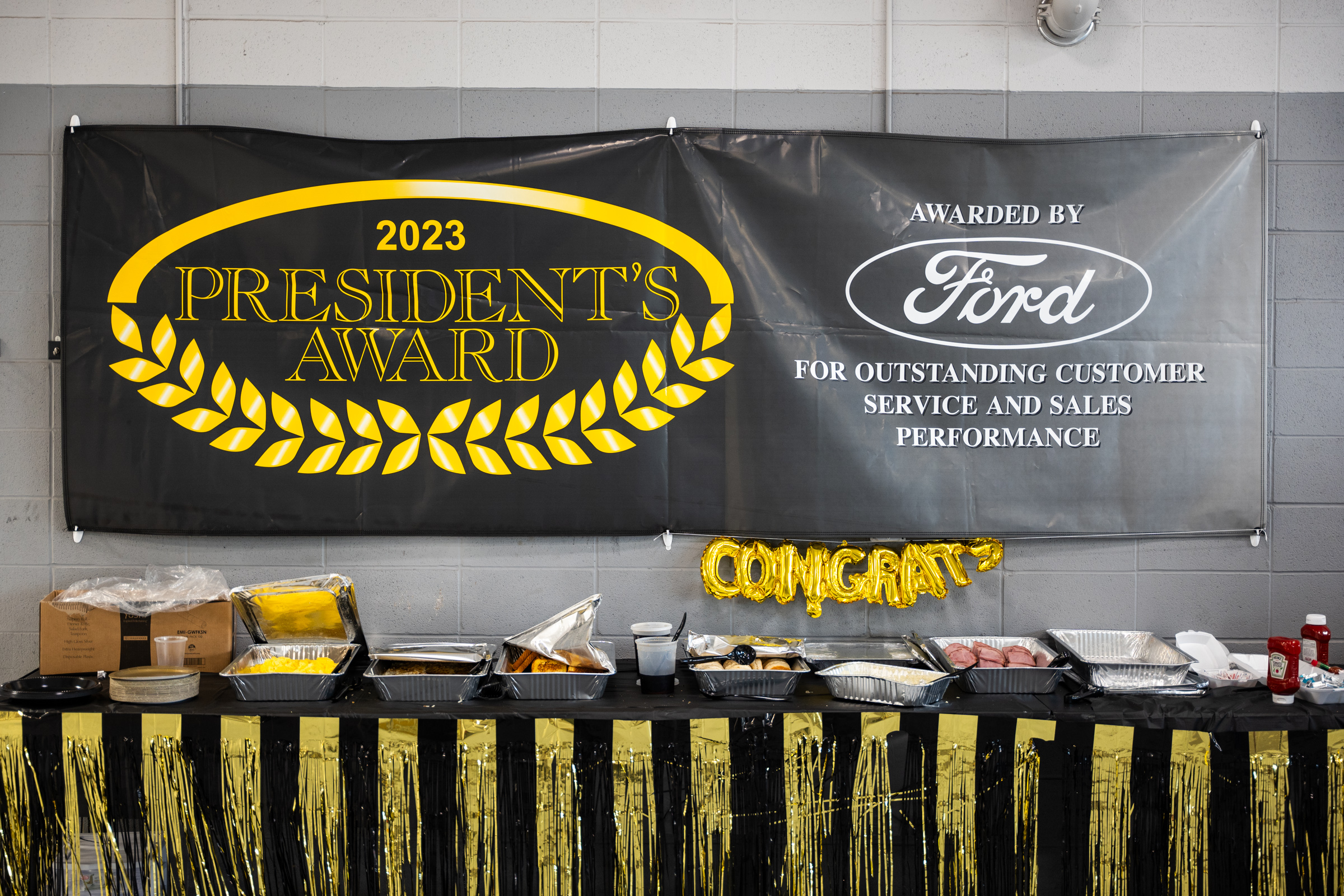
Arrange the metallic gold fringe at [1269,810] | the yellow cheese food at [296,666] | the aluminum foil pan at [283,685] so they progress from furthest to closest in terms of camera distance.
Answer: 1. the yellow cheese food at [296,666]
2. the aluminum foil pan at [283,685]
3. the metallic gold fringe at [1269,810]

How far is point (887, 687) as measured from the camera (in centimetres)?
205

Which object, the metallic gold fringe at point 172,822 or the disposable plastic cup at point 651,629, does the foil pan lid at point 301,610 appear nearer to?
the metallic gold fringe at point 172,822

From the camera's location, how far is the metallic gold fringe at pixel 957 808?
1.99 metres

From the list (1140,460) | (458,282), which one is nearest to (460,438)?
(458,282)

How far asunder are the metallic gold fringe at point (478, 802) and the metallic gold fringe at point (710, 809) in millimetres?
461

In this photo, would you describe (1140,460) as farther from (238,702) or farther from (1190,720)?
(238,702)

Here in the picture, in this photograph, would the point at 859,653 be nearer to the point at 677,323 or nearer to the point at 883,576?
the point at 883,576

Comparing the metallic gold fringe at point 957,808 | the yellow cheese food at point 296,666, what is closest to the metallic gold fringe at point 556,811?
the yellow cheese food at point 296,666

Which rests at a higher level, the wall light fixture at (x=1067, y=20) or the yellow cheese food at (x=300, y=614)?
the wall light fixture at (x=1067, y=20)

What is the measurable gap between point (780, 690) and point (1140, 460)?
1.27 metres

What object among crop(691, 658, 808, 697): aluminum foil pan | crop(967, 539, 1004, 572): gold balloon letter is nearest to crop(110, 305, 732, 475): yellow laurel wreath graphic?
crop(691, 658, 808, 697): aluminum foil pan

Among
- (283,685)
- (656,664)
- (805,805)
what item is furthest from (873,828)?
(283,685)

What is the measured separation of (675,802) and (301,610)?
1145 mm

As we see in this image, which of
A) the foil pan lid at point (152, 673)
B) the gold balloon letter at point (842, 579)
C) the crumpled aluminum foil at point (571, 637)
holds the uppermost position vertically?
the gold balloon letter at point (842, 579)
